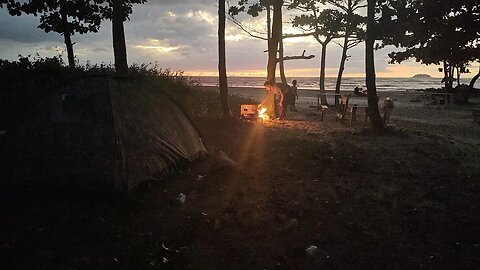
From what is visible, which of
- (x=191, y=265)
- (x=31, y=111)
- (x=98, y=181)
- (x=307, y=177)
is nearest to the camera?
(x=191, y=265)

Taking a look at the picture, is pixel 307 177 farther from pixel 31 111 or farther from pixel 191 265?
pixel 31 111

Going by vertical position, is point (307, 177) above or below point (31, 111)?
below

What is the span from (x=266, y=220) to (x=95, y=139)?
3329mm

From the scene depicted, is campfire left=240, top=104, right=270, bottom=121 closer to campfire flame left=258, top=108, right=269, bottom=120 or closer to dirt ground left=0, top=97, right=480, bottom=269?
campfire flame left=258, top=108, right=269, bottom=120

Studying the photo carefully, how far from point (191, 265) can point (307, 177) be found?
403cm

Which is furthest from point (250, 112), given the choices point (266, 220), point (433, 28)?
point (433, 28)

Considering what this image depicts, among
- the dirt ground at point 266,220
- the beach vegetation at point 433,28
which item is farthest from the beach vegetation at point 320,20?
the dirt ground at point 266,220

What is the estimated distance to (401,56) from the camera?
3023 centimetres

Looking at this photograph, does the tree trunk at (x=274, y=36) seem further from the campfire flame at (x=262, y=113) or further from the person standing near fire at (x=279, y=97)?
the campfire flame at (x=262, y=113)

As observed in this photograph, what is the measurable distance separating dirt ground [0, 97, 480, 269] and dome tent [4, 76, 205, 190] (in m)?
0.35

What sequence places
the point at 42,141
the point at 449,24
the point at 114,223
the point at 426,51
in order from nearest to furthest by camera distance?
the point at 114,223, the point at 42,141, the point at 449,24, the point at 426,51

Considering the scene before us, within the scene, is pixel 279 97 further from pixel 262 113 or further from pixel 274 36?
pixel 274 36

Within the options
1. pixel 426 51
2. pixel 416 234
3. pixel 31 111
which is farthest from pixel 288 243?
pixel 426 51

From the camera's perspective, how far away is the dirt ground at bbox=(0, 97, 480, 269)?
4836mm
